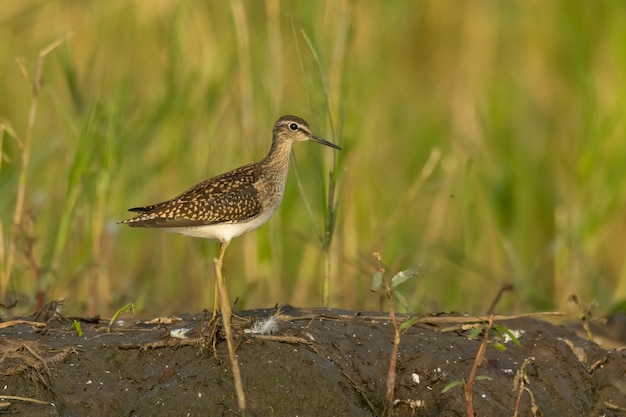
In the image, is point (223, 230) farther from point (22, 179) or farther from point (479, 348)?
point (479, 348)

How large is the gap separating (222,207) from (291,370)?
1.75 m

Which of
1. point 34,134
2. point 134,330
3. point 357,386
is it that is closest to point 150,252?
point 34,134

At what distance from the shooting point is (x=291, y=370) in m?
5.08

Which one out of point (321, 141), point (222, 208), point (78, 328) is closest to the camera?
point (78, 328)

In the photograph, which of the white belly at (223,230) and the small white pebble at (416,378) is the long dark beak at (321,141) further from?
the small white pebble at (416,378)

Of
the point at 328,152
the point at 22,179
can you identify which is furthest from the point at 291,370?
the point at 328,152

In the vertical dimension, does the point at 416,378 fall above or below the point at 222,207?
below

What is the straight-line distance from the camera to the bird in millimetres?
6531

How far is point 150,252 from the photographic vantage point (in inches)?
361

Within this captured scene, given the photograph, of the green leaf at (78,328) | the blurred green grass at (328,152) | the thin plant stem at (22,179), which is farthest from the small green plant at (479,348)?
the thin plant stem at (22,179)

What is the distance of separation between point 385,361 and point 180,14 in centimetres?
380

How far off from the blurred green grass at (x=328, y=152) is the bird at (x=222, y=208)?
33 centimetres

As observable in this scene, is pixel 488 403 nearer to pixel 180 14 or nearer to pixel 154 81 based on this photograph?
pixel 180 14

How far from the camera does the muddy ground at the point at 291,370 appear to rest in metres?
4.92
